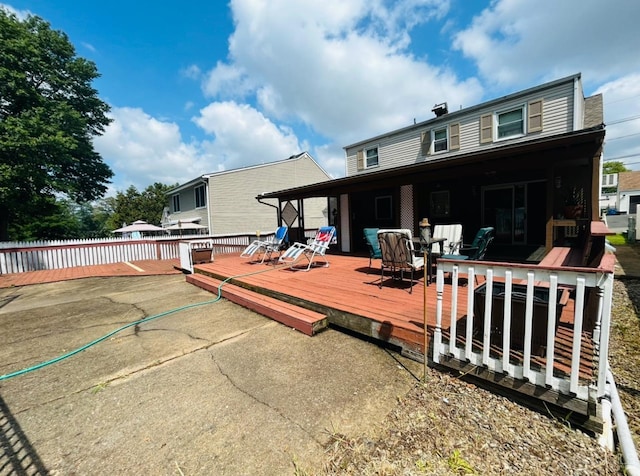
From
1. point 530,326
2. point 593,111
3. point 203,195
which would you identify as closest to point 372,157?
point 593,111

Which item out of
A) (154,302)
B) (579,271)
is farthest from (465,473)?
(154,302)

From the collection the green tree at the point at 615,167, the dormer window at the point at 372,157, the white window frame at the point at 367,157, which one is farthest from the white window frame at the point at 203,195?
the green tree at the point at 615,167

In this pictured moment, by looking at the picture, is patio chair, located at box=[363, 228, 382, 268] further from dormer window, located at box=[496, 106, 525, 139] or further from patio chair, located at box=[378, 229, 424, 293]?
dormer window, located at box=[496, 106, 525, 139]

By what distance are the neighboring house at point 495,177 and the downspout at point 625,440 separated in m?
4.12

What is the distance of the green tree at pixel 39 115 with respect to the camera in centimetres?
1301

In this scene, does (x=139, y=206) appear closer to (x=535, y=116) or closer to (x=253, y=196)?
(x=253, y=196)

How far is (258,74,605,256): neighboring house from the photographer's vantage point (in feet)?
18.2

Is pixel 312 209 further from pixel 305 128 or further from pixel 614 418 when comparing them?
pixel 614 418

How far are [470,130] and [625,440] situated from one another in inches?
488

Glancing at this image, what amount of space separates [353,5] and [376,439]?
968 centimetres

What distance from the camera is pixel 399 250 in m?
4.29

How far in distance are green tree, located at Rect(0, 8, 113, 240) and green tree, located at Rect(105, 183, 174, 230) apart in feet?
53.8

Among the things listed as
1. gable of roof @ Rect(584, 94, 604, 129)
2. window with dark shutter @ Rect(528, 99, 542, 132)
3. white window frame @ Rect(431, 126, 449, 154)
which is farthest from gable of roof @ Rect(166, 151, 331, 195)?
gable of roof @ Rect(584, 94, 604, 129)

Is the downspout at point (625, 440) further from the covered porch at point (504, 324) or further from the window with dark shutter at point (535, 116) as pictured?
the window with dark shutter at point (535, 116)
